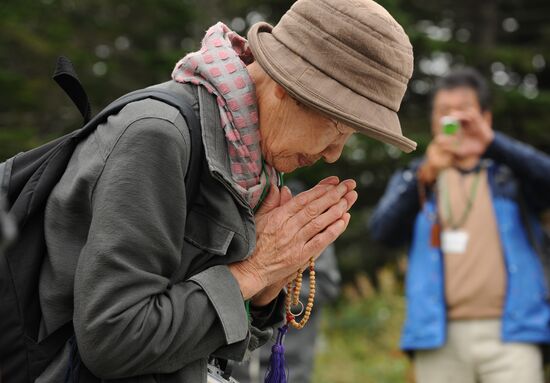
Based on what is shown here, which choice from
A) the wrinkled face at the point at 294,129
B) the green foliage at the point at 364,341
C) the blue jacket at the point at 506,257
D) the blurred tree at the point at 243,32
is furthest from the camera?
the blurred tree at the point at 243,32

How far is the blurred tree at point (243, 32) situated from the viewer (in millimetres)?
9625

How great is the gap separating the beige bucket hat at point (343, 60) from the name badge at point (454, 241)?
2519mm

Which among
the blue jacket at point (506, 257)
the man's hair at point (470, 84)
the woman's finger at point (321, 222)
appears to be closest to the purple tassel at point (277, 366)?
the woman's finger at point (321, 222)

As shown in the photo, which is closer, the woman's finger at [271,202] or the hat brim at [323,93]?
the hat brim at [323,93]

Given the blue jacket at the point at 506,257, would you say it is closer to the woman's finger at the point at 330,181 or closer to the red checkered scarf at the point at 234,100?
the woman's finger at the point at 330,181

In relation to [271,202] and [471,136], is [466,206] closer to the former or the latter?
[471,136]

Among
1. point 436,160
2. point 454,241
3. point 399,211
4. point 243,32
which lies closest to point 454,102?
point 436,160

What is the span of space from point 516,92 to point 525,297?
8386mm

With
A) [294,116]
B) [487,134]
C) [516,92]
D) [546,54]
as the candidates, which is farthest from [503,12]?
[294,116]

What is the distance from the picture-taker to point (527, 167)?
4.35m

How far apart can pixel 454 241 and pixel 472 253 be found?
0.12 meters

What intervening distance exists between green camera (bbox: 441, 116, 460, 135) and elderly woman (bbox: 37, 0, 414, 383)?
2.43 metres

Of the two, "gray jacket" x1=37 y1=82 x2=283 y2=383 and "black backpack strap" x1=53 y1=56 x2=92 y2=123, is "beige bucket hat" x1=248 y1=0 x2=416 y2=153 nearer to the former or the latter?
"gray jacket" x1=37 y1=82 x2=283 y2=383

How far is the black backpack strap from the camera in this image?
2043mm
